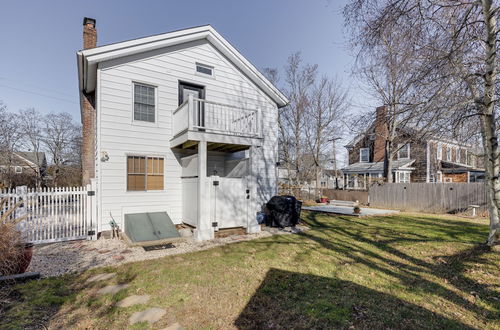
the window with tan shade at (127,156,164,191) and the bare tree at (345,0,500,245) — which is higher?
the bare tree at (345,0,500,245)

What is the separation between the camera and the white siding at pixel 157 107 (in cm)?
751

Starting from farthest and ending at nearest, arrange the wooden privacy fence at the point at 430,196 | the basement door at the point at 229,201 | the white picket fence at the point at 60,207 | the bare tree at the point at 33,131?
the bare tree at the point at 33,131 < the wooden privacy fence at the point at 430,196 < the basement door at the point at 229,201 < the white picket fence at the point at 60,207

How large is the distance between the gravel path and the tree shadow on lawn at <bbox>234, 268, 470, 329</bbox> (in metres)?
3.18

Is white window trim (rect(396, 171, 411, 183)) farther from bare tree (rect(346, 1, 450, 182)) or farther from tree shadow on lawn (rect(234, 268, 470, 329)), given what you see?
tree shadow on lawn (rect(234, 268, 470, 329))

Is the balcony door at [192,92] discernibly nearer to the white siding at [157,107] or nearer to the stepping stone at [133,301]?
the white siding at [157,107]

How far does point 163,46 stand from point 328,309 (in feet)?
29.4

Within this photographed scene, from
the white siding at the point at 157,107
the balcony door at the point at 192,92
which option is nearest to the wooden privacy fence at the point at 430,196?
the white siding at the point at 157,107

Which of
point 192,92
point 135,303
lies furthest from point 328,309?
point 192,92

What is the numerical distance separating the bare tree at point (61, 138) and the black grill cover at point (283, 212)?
36723 mm

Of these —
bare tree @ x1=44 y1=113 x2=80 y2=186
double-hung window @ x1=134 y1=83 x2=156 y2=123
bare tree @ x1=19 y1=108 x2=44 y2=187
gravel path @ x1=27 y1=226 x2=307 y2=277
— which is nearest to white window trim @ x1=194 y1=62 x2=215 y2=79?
double-hung window @ x1=134 y1=83 x2=156 y2=123

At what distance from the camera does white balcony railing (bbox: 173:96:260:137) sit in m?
7.49

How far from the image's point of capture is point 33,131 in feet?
110

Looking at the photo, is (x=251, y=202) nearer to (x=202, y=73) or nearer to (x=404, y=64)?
(x=202, y=73)

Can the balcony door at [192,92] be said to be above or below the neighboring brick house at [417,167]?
above
